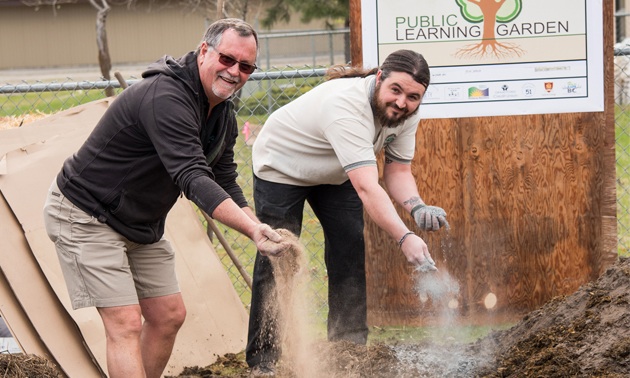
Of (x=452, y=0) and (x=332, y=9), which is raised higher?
(x=332, y=9)

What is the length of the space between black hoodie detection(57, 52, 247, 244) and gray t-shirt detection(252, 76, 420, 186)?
56 centimetres

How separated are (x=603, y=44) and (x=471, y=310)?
6.08 feet

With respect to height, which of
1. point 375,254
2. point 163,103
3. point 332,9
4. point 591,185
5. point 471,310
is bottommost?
point 471,310

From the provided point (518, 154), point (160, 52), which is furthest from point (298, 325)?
point (160, 52)

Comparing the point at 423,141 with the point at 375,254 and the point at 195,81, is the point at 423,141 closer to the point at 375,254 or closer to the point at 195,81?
the point at 375,254

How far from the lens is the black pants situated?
5098 mm

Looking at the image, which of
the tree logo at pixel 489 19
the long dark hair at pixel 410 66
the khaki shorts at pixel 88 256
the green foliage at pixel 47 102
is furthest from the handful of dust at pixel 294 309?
the green foliage at pixel 47 102

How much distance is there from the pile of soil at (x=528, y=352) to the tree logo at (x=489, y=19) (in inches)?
59.6

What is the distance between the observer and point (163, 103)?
378 centimetres

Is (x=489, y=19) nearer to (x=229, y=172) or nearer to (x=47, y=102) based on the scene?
(x=229, y=172)

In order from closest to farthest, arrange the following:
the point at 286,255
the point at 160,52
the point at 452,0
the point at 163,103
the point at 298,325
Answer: the point at 163,103
the point at 286,255
the point at 298,325
the point at 452,0
the point at 160,52

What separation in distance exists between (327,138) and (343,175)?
47cm

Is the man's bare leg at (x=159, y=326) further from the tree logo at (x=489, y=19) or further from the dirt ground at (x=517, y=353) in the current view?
the tree logo at (x=489, y=19)

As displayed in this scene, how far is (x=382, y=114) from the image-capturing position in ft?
14.9
